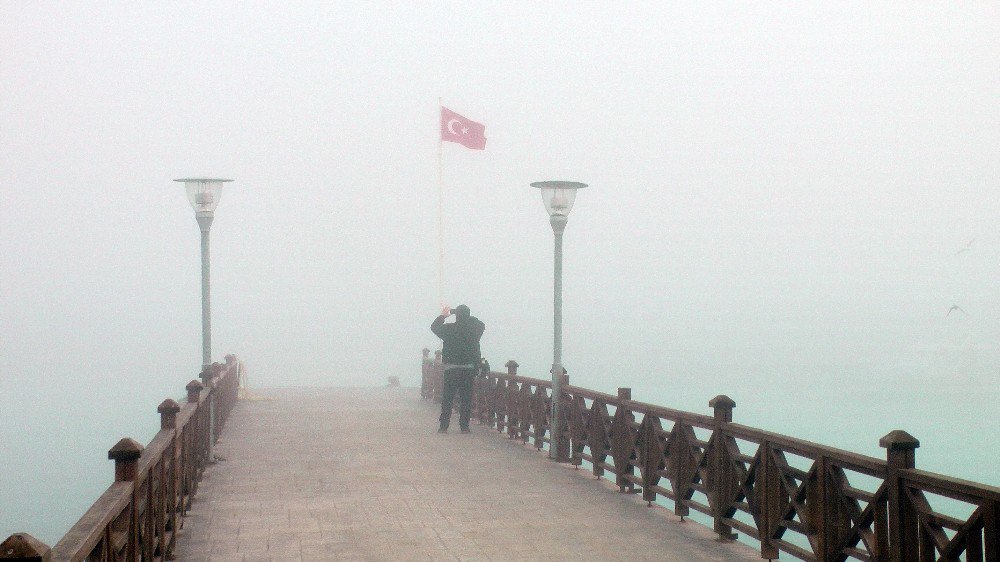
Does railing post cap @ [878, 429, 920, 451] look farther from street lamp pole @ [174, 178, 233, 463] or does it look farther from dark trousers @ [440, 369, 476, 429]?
dark trousers @ [440, 369, 476, 429]

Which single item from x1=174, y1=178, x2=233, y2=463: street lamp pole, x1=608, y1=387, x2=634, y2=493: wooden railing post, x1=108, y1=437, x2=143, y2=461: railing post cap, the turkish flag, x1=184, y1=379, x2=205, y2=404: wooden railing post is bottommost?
x1=608, y1=387, x2=634, y2=493: wooden railing post

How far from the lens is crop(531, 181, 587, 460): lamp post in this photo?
13359mm

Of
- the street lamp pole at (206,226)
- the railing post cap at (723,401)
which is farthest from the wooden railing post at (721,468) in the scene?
the street lamp pole at (206,226)

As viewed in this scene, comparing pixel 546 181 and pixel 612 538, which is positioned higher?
pixel 546 181

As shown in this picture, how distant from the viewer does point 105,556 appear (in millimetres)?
5055

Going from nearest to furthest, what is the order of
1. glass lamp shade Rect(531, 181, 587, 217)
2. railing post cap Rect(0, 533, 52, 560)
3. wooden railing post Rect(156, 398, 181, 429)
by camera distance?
railing post cap Rect(0, 533, 52, 560) → wooden railing post Rect(156, 398, 181, 429) → glass lamp shade Rect(531, 181, 587, 217)

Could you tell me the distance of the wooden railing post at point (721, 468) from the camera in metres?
8.70

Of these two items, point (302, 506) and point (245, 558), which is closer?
point (245, 558)

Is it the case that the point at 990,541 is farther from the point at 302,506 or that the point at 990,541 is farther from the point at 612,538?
the point at 302,506

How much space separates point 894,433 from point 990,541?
3.30 feet

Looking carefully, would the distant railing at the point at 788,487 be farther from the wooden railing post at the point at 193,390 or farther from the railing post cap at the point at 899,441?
the wooden railing post at the point at 193,390

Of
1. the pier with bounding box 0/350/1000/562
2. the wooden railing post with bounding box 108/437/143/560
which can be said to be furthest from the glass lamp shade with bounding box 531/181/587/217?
the wooden railing post with bounding box 108/437/143/560

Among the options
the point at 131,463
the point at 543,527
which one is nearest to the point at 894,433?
the point at 543,527

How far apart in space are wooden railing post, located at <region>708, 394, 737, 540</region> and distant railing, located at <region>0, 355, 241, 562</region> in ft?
14.9
